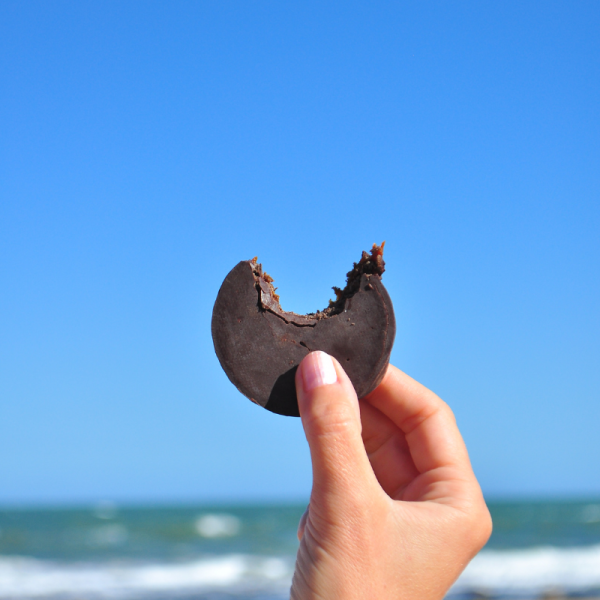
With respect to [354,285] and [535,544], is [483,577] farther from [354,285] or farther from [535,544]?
[354,285]

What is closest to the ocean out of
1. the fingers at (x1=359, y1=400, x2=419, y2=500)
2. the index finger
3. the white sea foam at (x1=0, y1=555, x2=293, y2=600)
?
the white sea foam at (x1=0, y1=555, x2=293, y2=600)

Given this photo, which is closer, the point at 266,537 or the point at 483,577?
the point at 483,577

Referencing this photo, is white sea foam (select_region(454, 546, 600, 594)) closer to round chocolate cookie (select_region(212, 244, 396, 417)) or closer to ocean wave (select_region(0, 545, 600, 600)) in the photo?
ocean wave (select_region(0, 545, 600, 600))

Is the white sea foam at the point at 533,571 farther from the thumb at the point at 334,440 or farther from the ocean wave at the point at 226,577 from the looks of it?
the thumb at the point at 334,440

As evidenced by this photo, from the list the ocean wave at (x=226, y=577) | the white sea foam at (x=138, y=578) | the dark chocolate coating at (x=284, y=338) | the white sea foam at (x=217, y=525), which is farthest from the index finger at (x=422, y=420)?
the white sea foam at (x=217, y=525)

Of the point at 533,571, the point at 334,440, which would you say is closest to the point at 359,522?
the point at 334,440

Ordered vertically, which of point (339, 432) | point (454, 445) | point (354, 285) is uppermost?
point (354, 285)

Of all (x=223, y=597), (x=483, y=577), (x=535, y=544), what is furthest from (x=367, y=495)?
(x=535, y=544)
